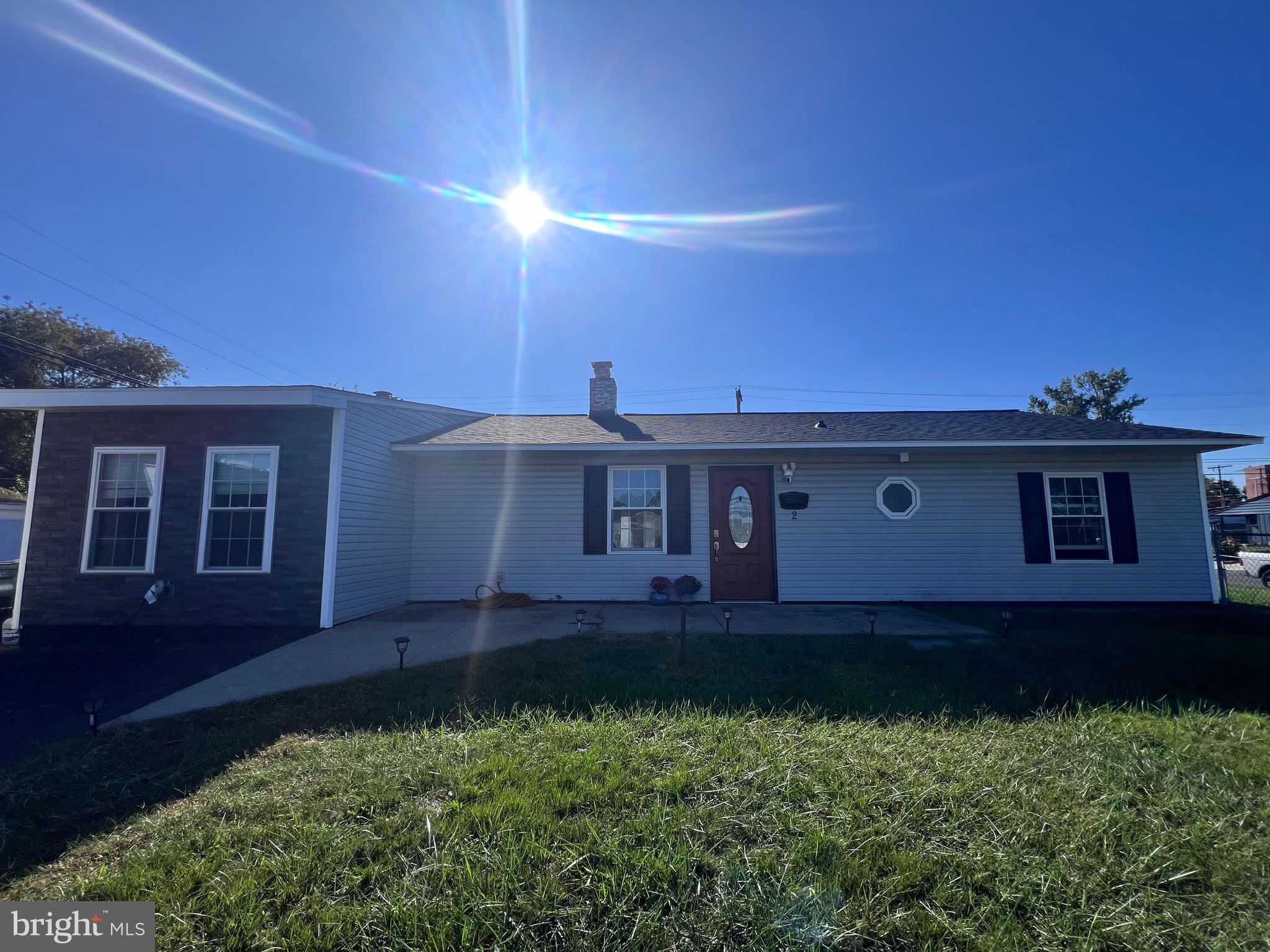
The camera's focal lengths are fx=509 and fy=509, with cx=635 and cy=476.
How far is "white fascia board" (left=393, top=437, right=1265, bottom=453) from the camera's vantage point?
7.59 m

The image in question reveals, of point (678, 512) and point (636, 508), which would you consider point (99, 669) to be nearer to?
point (636, 508)

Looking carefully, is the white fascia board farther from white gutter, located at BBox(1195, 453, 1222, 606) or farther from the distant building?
the distant building

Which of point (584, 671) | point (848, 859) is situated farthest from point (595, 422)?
point (848, 859)

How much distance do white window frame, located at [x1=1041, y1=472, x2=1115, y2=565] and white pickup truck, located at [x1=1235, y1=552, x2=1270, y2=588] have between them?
10401 mm

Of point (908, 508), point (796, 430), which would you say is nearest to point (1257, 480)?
point (908, 508)

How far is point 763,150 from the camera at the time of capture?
7.85 m

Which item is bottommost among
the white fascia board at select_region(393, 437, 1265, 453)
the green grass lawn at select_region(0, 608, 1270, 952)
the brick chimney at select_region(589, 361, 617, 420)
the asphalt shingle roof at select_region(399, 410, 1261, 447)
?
the green grass lawn at select_region(0, 608, 1270, 952)

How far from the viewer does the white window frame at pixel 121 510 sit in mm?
6715

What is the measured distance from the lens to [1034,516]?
8.27 meters

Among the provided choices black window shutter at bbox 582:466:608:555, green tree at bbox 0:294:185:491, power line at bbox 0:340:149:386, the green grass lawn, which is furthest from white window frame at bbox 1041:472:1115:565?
power line at bbox 0:340:149:386

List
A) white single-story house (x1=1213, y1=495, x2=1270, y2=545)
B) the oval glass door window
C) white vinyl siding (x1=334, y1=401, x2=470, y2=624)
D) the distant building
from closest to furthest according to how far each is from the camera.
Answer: white vinyl siding (x1=334, y1=401, x2=470, y2=624)
the oval glass door window
white single-story house (x1=1213, y1=495, x2=1270, y2=545)
the distant building

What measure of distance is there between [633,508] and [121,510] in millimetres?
7081

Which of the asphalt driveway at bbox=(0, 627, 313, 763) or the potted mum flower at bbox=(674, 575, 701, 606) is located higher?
the potted mum flower at bbox=(674, 575, 701, 606)

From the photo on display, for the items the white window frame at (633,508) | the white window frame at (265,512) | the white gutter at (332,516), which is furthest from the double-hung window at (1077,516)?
the white window frame at (265,512)
